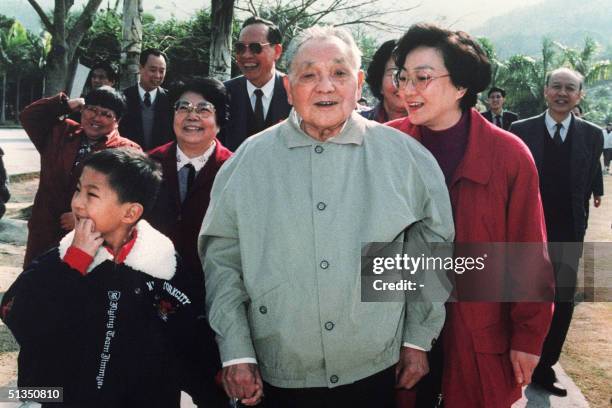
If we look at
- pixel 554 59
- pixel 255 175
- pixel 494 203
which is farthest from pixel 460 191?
pixel 554 59

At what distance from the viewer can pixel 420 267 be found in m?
2.21

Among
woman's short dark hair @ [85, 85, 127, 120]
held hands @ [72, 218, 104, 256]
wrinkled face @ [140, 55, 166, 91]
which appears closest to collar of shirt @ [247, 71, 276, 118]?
woman's short dark hair @ [85, 85, 127, 120]

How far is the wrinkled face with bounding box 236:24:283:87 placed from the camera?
4.63 meters

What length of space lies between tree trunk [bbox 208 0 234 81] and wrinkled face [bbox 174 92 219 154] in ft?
13.1

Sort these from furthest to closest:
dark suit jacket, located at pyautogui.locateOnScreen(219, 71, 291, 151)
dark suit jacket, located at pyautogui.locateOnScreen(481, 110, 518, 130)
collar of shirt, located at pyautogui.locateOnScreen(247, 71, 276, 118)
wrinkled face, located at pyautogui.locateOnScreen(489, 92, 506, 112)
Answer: wrinkled face, located at pyautogui.locateOnScreen(489, 92, 506, 112) < dark suit jacket, located at pyautogui.locateOnScreen(481, 110, 518, 130) < collar of shirt, located at pyautogui.locateOnScreen(247, 71, 276, 118) < dark suit jacket, located at pyautogui.locateOnScreen(219, 71, 291, 151)

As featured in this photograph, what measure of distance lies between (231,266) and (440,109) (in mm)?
1075

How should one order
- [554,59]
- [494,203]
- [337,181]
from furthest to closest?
[554,59]
[494,203]
[337,181]

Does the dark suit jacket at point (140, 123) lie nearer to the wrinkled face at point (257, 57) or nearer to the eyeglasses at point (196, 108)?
the wrinkled face at point (257, 57)

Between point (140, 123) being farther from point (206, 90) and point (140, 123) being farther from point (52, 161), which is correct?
point (206, 90)

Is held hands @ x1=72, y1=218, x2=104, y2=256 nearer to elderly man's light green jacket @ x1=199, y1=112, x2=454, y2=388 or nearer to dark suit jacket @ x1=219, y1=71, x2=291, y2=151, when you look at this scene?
elderly man's light green jacket @ x1=199, y1=112, x2=454, y2=388

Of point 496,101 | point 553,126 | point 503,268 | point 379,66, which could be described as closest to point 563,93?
point 553,126

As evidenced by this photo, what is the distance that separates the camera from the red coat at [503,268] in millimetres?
2312

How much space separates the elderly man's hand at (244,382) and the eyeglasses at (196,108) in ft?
4.76

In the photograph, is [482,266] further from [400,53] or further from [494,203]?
[400,53]
